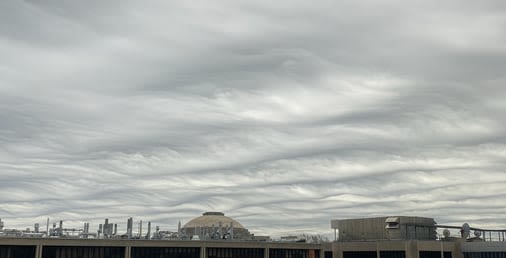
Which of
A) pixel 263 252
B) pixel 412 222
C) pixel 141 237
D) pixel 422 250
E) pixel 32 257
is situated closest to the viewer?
pixel 32 257

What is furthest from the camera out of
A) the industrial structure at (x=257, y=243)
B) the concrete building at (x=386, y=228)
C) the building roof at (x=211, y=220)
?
the building roof at (x=211, y=220)

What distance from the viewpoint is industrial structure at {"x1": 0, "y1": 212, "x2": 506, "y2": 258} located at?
88.6m

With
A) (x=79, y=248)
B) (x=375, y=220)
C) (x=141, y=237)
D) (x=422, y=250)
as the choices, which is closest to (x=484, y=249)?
(x=422, y=250)

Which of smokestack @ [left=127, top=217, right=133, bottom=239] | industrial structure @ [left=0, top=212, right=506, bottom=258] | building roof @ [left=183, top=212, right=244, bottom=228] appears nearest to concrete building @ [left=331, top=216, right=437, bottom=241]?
industrial structure @ [left=0, top=212, right=506, bottom=258]

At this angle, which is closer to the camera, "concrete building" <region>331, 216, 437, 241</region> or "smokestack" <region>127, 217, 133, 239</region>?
"smokestack" <region>127, 217, 133, 239</region>

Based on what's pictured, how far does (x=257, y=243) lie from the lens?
363 ft

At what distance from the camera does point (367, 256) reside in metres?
125

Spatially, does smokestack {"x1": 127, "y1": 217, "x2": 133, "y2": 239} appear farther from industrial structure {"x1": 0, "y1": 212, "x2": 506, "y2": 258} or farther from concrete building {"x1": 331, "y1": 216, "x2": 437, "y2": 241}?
concrete building {"x1": 331, "y1": 216, "x2": 437, "y2": 241}

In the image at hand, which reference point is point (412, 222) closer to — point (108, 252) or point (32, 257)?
point (108, 252)

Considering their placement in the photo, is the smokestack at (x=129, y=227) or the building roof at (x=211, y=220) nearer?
the smokestack at (x=129, y=227)

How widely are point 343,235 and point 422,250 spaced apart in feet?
73.0

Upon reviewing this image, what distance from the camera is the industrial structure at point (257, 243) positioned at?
88.6 metres

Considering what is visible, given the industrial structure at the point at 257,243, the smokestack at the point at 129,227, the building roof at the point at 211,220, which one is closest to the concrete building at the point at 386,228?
the industrial structure at the point at 257,243

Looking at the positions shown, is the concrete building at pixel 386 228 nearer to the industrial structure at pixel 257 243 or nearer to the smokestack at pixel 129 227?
the industrial structure at pixel 257 243
